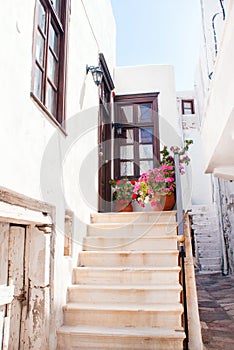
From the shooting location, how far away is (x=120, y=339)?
2.25m

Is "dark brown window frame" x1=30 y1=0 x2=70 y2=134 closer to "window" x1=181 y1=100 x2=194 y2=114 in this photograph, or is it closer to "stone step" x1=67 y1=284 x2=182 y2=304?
"stone step" x1=67 y1=284 x2=182 y2=304

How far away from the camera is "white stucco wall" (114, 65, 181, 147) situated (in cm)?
589

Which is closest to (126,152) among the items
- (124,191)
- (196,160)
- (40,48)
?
(124,191)

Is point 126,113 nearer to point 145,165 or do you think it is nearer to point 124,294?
point 145,165

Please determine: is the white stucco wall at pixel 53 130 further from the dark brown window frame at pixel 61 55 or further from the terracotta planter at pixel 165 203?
the terracotta planter at pixel 165 203

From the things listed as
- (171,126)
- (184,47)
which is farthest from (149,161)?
(184,47)

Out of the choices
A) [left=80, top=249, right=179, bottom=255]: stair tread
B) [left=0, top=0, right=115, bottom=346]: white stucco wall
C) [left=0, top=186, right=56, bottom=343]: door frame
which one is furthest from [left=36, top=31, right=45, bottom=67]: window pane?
[left=80, top=249, right=179, bottom=255]: stair tread

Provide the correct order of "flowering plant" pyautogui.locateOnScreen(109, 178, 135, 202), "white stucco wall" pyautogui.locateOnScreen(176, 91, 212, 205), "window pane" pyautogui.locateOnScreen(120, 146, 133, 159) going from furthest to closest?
"white stucco wall" pyautogui.locateOnScreen(176, 91, 212, 205) < "window pane" pyautogui.locateOnScreen(120, 146, 133, 159) < "flowering plant" pyautogui.locateOnScreen(109, 178, 135, 202)

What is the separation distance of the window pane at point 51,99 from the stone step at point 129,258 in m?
1.54

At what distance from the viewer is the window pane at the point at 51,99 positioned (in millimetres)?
2716

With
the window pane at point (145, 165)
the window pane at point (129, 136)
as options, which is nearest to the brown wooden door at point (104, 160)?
the window pane at point (129, 136)

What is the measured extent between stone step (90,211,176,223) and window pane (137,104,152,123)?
106 inches

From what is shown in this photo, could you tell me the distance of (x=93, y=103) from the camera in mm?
4238

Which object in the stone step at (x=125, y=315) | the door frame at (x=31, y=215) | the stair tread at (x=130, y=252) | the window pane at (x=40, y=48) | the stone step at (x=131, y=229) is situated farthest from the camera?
the stone step at (x=131, y=229)
